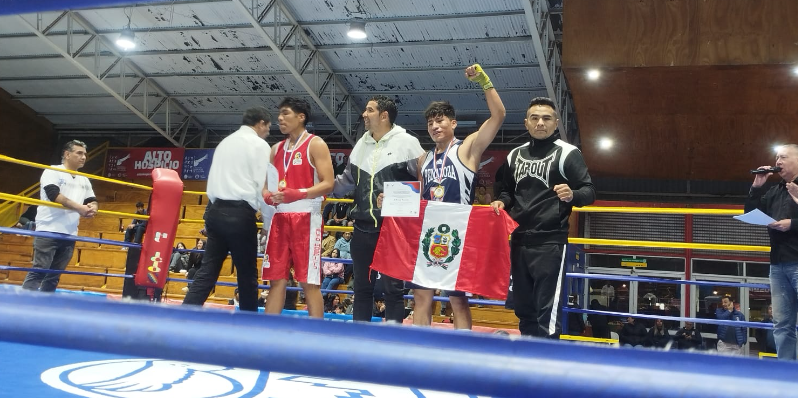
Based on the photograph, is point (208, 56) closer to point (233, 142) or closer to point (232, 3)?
point (232, 3)

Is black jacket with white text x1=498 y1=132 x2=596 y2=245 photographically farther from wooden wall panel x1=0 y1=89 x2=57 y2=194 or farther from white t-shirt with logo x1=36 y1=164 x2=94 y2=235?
wooden wall panel x1=0 y1=89 x2=57 y2=194

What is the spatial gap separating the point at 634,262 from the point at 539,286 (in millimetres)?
10346

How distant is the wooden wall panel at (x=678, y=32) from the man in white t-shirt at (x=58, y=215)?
197 inches

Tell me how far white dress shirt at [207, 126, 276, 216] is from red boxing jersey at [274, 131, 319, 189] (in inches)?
7.0

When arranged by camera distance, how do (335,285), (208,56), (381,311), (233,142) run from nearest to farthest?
(233,142), (381,311), (335,285), (208,56)

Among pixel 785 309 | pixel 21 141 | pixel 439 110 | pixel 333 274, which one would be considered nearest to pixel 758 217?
pixel 785 309

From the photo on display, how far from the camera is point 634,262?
40.8 ft

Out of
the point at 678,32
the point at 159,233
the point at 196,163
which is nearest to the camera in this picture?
the point at 159,233

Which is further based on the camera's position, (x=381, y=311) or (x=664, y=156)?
(x=664, y=156)

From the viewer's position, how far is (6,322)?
0.49 m

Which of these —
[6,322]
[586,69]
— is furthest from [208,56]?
[6,322]

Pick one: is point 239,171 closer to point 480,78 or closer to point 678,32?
point 480,78

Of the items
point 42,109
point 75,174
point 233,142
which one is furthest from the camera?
point 42,109

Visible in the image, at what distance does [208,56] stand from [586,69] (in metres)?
8.03
